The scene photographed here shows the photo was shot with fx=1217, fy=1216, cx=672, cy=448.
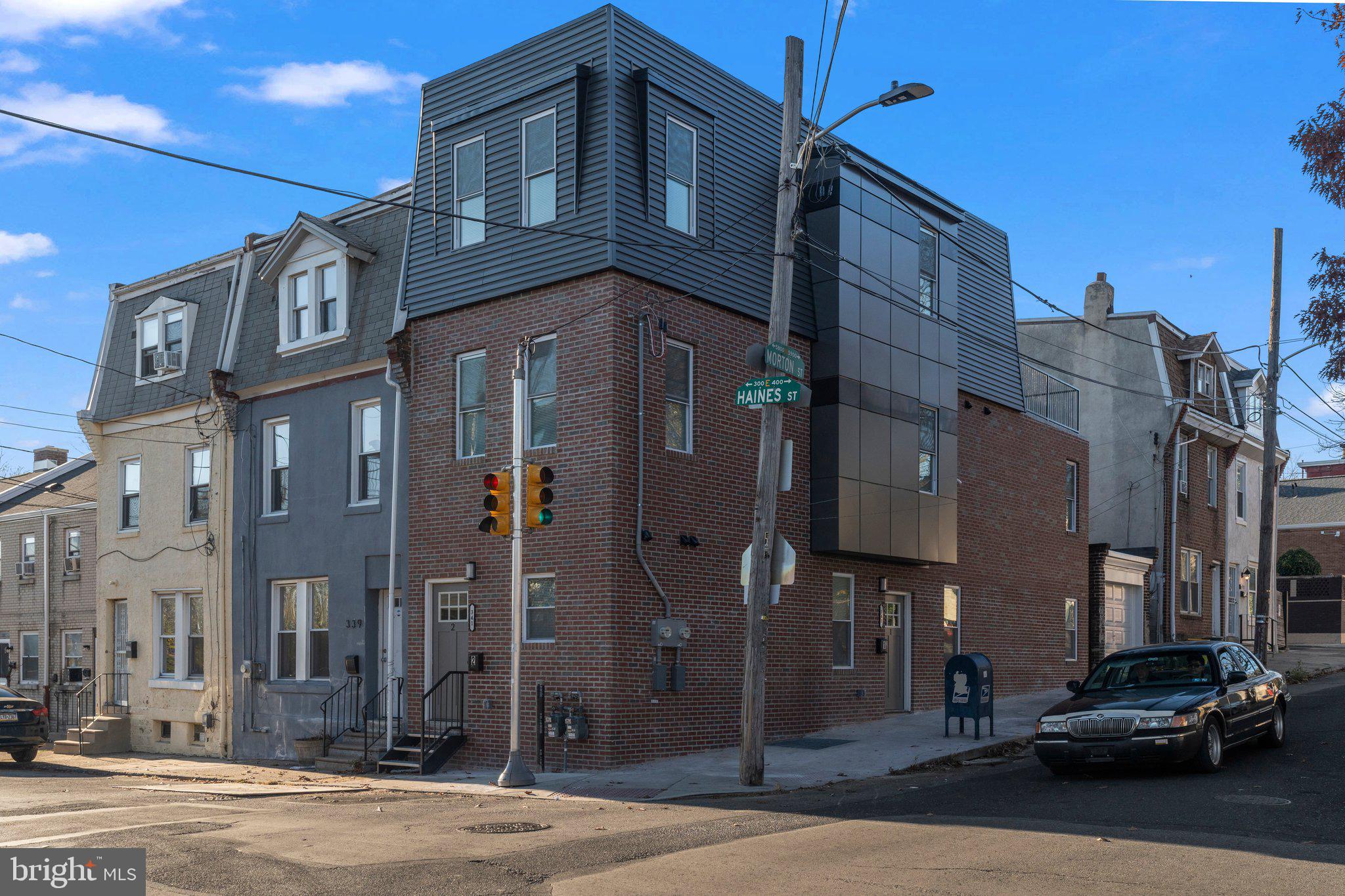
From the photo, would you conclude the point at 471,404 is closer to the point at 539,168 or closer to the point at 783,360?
the point at 539,168

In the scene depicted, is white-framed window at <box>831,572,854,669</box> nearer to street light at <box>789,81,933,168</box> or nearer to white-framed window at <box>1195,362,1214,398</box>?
street light at <box>789,81,933,168</box>

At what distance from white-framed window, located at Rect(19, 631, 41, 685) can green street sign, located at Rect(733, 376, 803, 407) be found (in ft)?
87.4

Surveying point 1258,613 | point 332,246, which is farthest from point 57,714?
point 1258,613

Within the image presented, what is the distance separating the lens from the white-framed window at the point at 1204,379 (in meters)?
35.3

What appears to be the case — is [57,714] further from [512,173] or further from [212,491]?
[512,173]

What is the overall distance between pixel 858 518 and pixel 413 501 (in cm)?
733

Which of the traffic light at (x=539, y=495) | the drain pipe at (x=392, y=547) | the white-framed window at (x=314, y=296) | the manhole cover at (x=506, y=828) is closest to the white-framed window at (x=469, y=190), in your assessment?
the drain pipe at (x=392, y=547)

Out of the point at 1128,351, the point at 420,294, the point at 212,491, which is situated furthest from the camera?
the point at 1128,351

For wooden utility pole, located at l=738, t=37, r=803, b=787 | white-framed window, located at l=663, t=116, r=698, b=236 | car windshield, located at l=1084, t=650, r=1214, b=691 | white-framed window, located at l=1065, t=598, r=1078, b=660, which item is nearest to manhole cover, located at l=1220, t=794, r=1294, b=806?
car windshield, located at l=1084, t=650, r=1214, b=691

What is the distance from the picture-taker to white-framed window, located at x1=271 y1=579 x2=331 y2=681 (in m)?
21.5

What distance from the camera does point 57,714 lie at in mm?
29000

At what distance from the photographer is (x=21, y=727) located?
2212cm

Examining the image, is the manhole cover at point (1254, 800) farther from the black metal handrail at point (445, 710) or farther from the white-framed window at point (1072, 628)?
the white-framed window at point (1072, 628)

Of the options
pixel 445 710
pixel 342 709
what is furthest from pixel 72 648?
pixel 445 710
